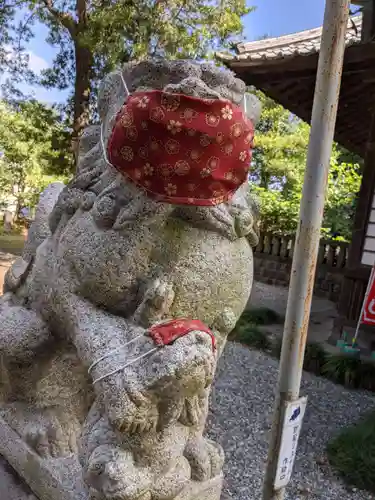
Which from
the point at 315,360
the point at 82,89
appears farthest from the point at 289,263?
the point at 82,89

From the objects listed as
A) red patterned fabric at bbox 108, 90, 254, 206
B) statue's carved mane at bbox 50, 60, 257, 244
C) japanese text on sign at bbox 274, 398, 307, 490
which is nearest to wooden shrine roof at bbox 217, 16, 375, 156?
statue's carved mane at bbox 50, 60, 257, 244

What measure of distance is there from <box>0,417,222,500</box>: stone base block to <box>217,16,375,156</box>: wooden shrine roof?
365 cm

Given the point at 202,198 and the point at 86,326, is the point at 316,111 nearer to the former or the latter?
the point at 202,198

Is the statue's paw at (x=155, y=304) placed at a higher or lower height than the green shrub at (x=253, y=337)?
higher

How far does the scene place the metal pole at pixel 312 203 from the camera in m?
1.11

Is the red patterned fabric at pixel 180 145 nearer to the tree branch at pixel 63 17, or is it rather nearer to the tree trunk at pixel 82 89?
the tree trunk at pixel 82 89

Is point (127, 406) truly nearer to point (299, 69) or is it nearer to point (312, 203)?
point (312, 203)

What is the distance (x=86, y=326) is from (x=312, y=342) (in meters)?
4.46

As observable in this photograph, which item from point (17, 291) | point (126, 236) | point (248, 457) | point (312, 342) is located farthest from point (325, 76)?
point (312, 342)

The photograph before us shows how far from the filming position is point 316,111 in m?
1.14

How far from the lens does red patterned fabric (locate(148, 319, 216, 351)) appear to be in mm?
1019

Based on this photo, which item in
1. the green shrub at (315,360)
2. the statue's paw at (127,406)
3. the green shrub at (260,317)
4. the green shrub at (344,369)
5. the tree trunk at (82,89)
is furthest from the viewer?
the tree trunk at (82,89)

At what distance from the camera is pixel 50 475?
140 cm

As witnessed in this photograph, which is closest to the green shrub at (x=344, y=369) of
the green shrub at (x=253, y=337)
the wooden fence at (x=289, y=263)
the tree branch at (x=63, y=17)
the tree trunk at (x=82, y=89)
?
the green shrub at (x=253, y=337)
